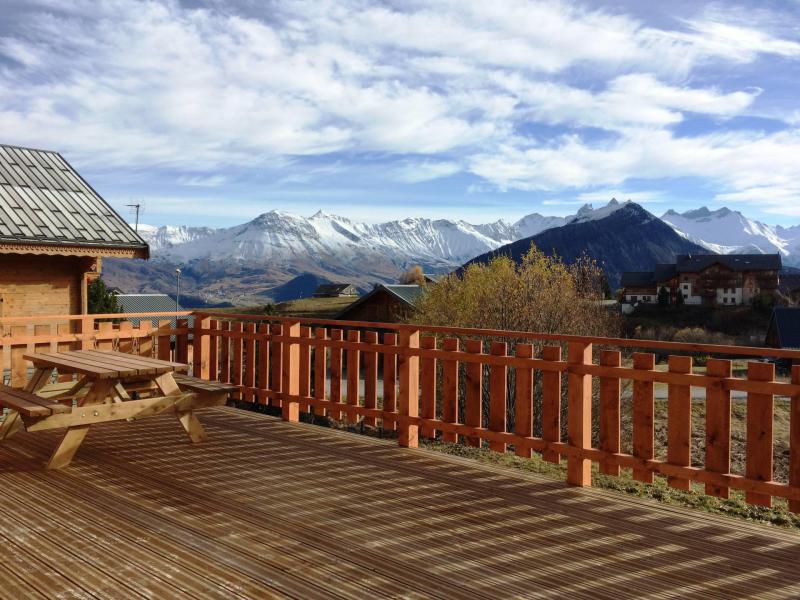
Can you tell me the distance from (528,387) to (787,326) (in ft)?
192

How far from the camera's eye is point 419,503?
15.3ft

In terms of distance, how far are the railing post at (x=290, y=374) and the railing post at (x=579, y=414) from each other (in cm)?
336

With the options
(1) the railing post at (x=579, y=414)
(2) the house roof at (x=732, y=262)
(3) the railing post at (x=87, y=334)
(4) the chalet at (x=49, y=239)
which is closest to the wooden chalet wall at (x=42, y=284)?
(4) the chalet at (x=49, y=239)

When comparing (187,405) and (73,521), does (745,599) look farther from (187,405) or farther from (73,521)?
(187,405)

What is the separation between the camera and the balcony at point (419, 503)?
3.42 m

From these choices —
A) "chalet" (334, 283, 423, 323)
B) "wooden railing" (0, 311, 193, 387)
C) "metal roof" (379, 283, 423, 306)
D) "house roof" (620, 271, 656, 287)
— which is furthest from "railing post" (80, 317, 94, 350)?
"house roof" (620, 271, 656, 287)

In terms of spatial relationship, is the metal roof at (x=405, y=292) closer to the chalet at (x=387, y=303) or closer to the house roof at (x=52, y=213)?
the chalet at (x=387, y=303)

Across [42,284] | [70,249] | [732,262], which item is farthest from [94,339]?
[732,262]

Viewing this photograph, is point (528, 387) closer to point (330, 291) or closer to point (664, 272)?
point (664, 272)

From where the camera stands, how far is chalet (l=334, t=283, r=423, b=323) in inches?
1778

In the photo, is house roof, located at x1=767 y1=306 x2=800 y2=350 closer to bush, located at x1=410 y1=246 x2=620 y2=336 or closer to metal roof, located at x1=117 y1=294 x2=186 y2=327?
bush, located at x1=410 y1=246 x2=620 y2=336

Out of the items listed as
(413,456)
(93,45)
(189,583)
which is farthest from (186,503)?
(93,45)

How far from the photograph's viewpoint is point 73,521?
4.22 metres

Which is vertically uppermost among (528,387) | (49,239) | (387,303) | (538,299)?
(49,239)
